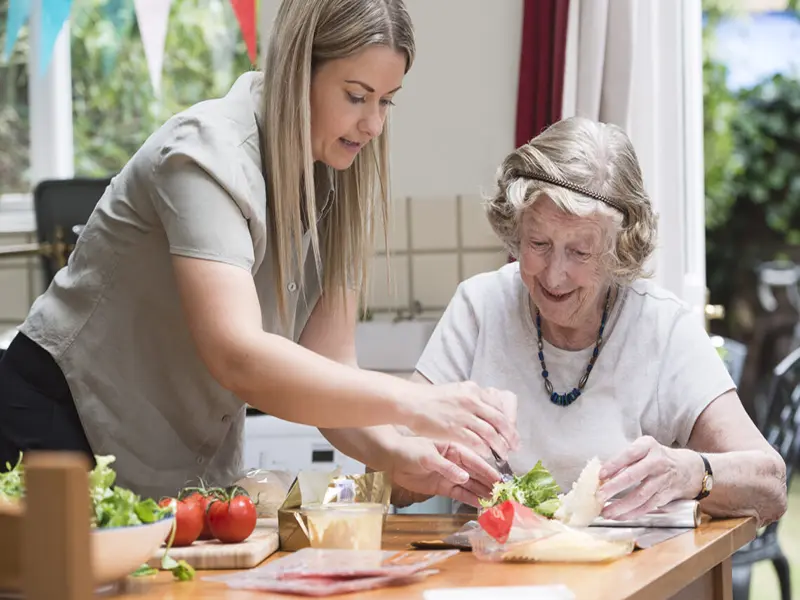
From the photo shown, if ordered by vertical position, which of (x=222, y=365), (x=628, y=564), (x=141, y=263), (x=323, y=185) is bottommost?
(x=628, y=564)

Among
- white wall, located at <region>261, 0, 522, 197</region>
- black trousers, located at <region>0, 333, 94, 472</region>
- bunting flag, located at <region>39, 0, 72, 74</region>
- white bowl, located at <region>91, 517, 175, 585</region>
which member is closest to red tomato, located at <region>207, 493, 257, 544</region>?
white bowl, located at <region>91, 517, 175, 585</region>

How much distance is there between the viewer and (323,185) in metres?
1.87

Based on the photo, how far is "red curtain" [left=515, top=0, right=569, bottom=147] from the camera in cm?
317

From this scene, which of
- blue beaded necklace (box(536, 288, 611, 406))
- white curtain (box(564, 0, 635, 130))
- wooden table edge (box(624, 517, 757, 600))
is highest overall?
white curtain (box(564, 0, 635, 130))

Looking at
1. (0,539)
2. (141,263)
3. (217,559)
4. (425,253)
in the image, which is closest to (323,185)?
A: (141,263)

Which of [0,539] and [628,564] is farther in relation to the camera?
[628,564]

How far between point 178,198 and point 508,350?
80 centimetres

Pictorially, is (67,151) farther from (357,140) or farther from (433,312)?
(357,140)

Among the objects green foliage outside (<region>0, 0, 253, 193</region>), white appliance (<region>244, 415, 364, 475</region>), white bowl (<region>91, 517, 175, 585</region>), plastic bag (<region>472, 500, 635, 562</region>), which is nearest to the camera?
white bowl (<region>91, 517, 175, 585</region>)

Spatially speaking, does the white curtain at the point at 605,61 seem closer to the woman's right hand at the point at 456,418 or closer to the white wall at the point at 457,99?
the white wall at the point at 457,99

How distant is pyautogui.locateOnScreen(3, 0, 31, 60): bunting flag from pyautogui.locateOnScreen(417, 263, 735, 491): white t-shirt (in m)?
2.65

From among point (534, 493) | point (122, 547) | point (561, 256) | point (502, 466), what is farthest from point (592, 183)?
point (122, 547)

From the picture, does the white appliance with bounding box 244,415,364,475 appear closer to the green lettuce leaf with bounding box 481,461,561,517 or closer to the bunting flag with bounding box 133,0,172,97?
the green lettuce leaf with bounding box 481,461,561,517

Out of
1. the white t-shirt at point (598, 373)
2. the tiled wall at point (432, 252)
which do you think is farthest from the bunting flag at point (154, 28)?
the white t-shirt at point (598, 373)
